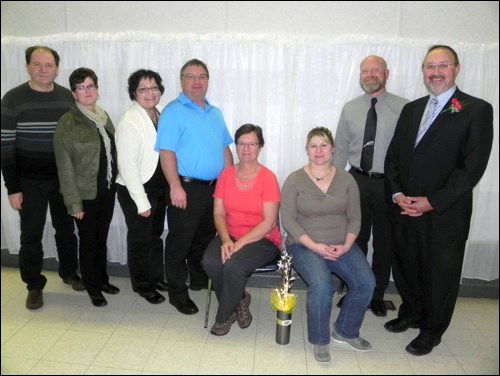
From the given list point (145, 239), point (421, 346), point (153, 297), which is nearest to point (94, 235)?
point (145, 239)

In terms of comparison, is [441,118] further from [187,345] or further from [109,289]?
[109,289]

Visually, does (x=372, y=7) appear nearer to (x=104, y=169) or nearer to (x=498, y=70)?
(x=498, y=70)

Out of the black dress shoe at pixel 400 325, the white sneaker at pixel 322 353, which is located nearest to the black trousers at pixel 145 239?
the white sneaker at pixel 322 353

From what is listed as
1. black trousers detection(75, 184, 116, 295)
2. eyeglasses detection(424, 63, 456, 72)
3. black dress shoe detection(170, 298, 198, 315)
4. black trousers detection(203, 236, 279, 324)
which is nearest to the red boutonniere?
eyeglasses detection(424, 63, 456, 72)

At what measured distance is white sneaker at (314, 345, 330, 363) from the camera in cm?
208

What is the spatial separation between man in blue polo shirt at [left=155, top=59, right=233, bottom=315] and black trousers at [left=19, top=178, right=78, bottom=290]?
834mm

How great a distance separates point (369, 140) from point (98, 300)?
2241 millimetres

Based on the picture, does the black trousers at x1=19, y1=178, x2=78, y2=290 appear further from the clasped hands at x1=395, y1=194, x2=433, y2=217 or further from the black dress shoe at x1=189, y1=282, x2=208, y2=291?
the clasped hands at x1=395, y1=194, x2=433, y2=217

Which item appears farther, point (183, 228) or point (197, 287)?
point (197, 287)

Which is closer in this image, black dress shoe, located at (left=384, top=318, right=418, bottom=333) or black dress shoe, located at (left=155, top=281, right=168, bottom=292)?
black dress shoe, located at (left=384, top=318, right=418, bottom=333)

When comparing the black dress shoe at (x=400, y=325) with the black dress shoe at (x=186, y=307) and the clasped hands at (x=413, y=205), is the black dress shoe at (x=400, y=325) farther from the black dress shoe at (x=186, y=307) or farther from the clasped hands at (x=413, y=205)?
the black dress shoe at (x=186, y=307)

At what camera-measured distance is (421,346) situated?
217 centimetres

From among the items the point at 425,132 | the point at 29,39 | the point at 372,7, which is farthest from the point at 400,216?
the point at 29,39

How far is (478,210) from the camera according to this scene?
9.44 feet
